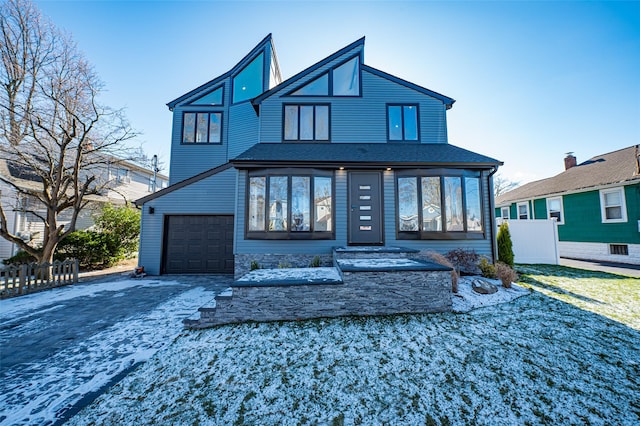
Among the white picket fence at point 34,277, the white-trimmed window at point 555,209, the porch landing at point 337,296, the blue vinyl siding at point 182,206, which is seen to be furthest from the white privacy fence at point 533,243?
the white picket fence at point 34,277

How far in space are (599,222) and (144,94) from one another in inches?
862

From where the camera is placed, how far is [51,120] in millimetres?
7816

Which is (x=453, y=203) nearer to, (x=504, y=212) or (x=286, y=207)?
(x=286, y=207)

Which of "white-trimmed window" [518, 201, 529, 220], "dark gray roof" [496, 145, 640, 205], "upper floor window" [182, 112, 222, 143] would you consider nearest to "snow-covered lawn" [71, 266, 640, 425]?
"upper floor window" [182, 112, 222, 143]

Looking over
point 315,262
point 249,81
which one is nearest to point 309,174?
point 315,262

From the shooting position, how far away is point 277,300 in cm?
414

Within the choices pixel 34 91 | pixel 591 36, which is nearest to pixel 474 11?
pixel 591 36

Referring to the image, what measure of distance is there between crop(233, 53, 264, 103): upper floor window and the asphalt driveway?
Answer: 857cm

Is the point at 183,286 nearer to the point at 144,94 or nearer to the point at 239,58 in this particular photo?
the point at 144,94

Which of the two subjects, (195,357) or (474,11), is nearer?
(195,357)

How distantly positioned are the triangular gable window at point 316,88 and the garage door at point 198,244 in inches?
217

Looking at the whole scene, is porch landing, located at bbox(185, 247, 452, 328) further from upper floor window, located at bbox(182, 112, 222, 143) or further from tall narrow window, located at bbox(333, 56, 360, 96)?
upper floor window, located at bbox(182, 112, 222, 143)

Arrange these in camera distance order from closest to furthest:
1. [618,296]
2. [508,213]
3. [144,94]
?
[618,296], [144,94], [508,213]

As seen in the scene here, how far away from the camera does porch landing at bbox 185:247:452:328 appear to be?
4074mm
